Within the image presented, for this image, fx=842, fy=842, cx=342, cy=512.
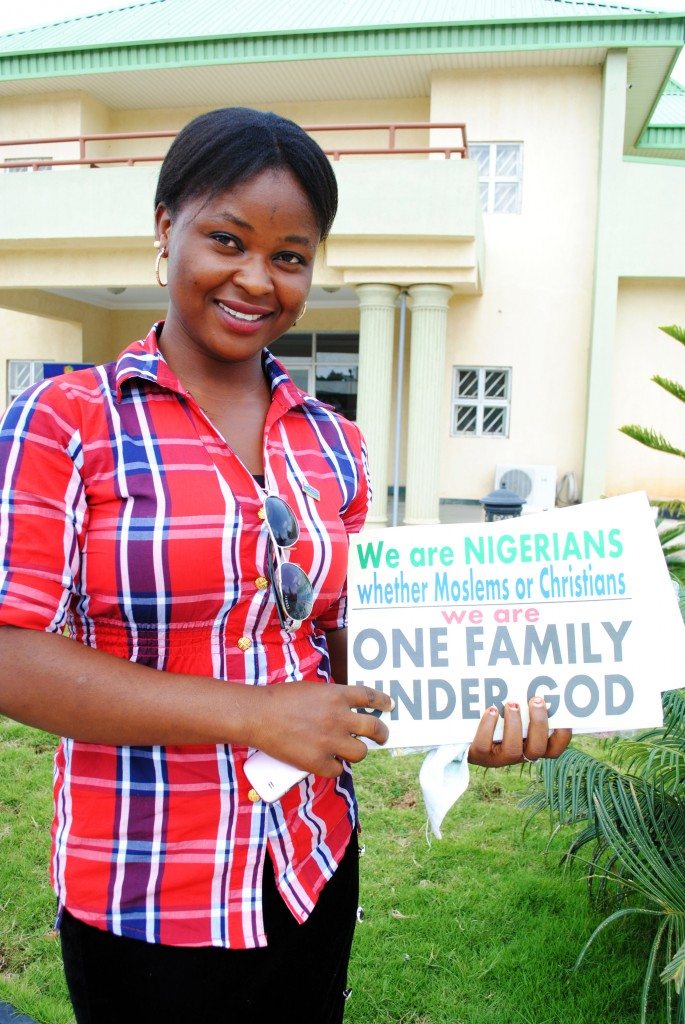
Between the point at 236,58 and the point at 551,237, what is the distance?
17.6 ft

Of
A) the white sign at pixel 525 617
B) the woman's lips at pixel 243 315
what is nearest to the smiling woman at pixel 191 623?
the woman's lips at pixel 243 315

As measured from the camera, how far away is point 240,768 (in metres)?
1.19

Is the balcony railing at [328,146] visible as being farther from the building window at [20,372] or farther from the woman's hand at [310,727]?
the woman's hand at [310,727]

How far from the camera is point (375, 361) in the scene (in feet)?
35.3

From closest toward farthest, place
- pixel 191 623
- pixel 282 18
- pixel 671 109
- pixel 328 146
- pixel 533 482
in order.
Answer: pixel 191 623 → pixel 533 482 → pixel 328 146 → pixel 282 18 → pixel 671 109

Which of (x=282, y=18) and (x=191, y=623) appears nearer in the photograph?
(x=191, y=623)

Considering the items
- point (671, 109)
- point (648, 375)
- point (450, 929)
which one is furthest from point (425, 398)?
point (671, 109)

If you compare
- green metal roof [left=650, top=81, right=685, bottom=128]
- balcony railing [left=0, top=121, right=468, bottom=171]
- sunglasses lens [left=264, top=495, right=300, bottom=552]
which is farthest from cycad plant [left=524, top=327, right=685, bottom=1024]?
green metal roof [left=650, top=81, right=685, bottom=128]

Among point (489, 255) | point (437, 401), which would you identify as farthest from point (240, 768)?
point (489, 255)

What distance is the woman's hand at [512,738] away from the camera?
1343 millimetres

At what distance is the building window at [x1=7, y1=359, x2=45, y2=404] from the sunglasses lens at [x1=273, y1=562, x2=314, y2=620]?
15139mm

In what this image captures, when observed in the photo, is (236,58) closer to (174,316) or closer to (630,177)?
(630,177)

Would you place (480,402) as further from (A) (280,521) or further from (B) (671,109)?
(A) (280,521)

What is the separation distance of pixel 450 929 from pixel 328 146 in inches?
498
